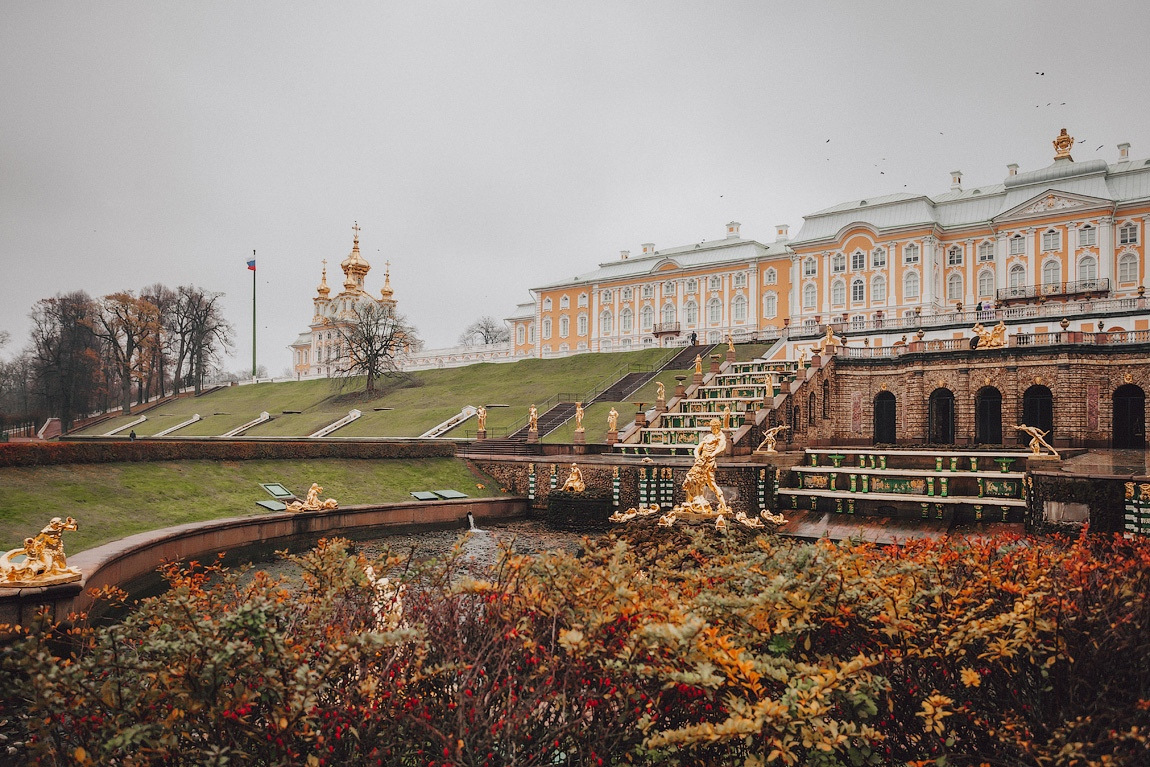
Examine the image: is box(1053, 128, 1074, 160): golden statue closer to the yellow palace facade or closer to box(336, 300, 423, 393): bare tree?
the yellow palace facade

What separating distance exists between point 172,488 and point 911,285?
49988 millimetres

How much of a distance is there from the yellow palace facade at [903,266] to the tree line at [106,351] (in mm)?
33087

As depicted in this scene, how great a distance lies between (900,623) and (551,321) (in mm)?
71147

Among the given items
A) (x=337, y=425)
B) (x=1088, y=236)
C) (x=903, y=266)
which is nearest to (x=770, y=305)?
(x=903, y=266)

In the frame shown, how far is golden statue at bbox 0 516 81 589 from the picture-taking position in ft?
29.9

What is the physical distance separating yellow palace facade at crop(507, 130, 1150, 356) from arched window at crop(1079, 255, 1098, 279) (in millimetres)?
71

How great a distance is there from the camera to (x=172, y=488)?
63.8 feet

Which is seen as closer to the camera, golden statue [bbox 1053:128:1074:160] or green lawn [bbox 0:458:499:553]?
green lawn [bbox 0:458:499:553]

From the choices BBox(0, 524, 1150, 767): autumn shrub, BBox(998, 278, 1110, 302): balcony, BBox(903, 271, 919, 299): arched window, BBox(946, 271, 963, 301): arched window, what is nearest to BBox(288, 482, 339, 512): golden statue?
BBox(0, 524, 1150, 767): autumn shrub

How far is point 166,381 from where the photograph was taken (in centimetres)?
8156

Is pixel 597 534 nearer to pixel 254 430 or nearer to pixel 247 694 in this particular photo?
pixel 247 694

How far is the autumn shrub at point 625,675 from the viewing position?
4.31m

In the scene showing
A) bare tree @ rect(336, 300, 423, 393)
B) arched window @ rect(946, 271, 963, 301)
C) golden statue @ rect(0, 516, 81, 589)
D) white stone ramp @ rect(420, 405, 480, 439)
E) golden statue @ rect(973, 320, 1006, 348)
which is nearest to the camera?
golden statue @ rect(0, 516, 81, 589)

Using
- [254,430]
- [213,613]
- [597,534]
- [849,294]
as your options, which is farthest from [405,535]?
[849,294]
